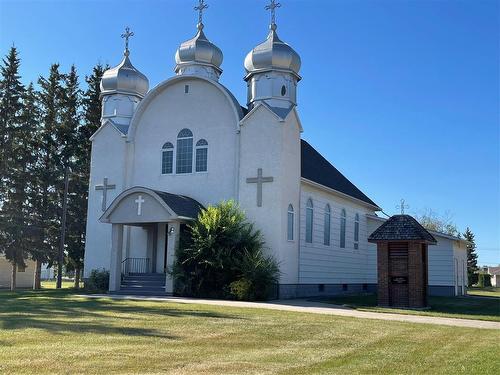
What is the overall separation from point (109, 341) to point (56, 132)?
3006 cm

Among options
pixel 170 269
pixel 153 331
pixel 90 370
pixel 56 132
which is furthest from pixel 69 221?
pixel 90 370

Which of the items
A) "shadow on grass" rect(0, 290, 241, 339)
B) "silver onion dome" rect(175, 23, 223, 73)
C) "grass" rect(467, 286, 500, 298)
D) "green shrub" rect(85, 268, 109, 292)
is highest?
"silver onion dome" rect(175, 23, 223, 73)

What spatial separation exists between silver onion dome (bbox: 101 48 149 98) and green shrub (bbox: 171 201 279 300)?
31.9ft

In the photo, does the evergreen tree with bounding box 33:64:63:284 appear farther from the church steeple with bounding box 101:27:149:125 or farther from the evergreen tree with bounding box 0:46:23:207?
the church steeple with bounding box 101:27:149:125

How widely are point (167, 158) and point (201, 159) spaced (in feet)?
6.04

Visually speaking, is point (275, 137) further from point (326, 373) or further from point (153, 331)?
point (326, 373)

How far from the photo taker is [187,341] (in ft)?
34.5

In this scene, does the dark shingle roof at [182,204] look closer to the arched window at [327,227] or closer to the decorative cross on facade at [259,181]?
the decorative cross on facade at [259,181]

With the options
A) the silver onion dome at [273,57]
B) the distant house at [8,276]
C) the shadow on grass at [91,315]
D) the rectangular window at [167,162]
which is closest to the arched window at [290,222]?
the rectangular window at [167,162]

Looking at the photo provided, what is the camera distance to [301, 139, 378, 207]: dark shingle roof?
28375mm

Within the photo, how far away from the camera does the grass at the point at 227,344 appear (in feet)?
27.8

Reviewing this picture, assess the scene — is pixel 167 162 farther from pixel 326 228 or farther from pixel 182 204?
pixel 326 228

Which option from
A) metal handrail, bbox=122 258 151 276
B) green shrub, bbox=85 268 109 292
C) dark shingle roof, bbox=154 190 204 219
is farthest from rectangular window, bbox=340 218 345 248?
green shrub, bbox=85 268 109 292

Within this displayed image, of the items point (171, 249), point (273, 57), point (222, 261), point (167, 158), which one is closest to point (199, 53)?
point (273, 57)
